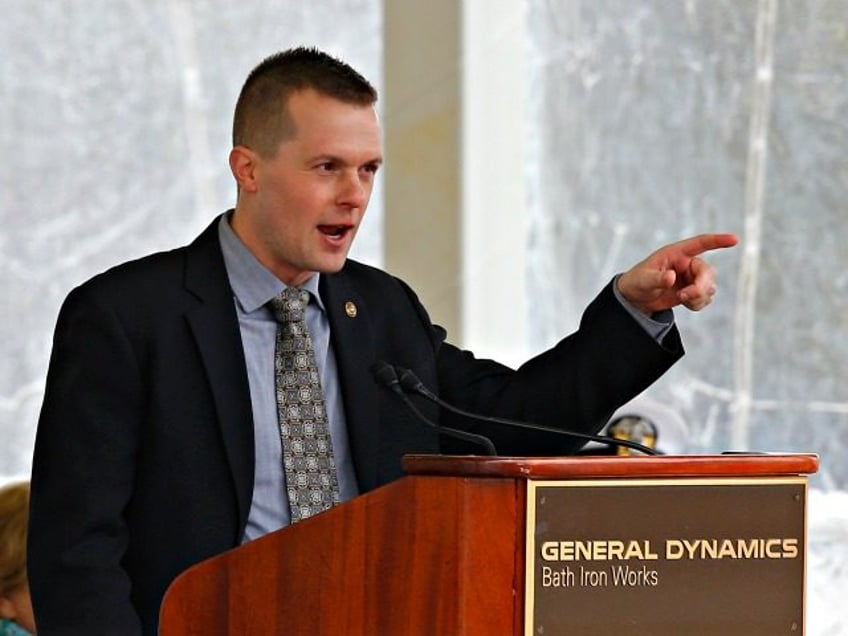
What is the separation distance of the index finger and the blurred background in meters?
2.12

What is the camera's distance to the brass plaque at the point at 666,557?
176 centimetres

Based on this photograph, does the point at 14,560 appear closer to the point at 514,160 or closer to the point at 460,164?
the point at 460,164

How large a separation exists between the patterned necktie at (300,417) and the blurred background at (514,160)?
1.96m

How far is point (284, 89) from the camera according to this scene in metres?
2.52

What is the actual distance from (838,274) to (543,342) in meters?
0.76

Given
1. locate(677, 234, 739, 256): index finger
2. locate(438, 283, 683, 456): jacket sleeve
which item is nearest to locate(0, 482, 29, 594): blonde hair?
locate(438, 283, 683, 456): jacket sleeve

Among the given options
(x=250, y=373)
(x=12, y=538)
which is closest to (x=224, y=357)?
(x=250, y=373)

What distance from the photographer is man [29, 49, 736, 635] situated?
7.50ft

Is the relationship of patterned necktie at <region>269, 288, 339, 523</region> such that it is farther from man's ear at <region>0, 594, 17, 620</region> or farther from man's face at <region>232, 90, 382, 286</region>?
man's ear at <region>0, 594, 17, 620</region>

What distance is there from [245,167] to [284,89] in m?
0.13

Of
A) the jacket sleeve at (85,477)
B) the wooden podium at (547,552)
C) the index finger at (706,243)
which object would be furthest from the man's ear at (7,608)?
the index finger at (706,243)

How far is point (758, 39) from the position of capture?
4355 millimetres

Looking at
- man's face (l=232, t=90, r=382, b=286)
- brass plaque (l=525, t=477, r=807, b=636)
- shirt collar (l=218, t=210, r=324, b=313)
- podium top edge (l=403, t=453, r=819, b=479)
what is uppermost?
man's face (l=232, t=90, r=382, b=286)

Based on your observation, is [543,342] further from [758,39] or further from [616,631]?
[616,631]
